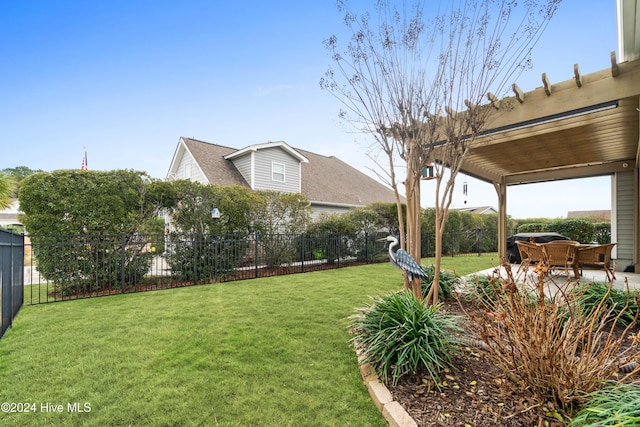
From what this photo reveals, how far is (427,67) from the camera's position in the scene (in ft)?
13.3

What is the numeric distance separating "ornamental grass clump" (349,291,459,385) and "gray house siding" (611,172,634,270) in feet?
31.0

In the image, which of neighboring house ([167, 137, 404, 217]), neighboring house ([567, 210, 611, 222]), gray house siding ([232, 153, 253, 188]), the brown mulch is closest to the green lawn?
the brown mulch

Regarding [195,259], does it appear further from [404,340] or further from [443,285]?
[404,340]

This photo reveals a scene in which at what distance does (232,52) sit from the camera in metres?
9.38

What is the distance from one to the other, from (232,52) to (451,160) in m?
8.31

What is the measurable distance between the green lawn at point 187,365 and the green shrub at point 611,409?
1216 millimetres

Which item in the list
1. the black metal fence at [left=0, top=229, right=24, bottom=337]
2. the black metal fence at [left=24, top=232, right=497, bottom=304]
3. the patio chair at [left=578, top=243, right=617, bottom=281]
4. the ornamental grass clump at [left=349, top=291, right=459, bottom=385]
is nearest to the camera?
the ornamental grass clump at [left=349, top=291, right=459, bottom=385]

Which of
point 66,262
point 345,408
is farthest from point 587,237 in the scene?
point 66,262

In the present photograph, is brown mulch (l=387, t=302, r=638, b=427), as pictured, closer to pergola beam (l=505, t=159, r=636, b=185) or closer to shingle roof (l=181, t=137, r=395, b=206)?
pergola beam (l=505, t=159, r=636, b=185)

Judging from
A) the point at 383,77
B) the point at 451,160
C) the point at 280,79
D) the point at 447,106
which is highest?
the point at 280,79

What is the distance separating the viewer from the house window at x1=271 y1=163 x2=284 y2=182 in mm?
14584

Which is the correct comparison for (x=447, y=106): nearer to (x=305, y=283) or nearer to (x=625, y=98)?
(x=625, y=98)

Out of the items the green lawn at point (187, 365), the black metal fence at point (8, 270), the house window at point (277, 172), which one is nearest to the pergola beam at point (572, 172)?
the green lawn at point (187, 365)

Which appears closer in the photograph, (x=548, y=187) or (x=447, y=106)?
(x=447, y=106)
